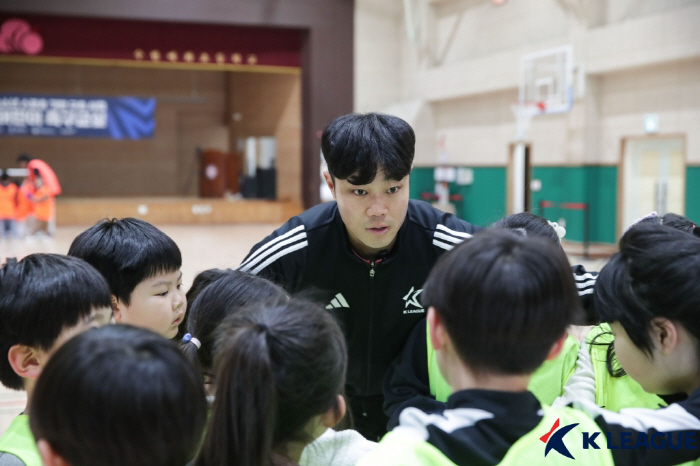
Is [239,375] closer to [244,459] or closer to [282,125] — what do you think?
[244,459]

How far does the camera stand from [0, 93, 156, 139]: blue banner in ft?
50.5

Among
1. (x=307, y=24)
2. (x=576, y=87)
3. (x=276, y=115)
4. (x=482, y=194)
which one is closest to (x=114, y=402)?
(x=576, y=87)

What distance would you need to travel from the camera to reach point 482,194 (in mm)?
14938

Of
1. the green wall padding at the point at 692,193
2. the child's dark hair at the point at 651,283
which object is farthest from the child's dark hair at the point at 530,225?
the green wall padding at the point at 692,193

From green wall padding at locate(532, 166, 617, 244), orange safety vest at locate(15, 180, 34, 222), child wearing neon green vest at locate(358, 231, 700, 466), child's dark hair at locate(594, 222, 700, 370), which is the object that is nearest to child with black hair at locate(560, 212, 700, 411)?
child's dark hair at locate(594, 222, 700, 370)

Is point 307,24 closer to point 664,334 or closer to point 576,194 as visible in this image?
point 576,194

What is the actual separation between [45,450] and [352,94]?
15.5 metres

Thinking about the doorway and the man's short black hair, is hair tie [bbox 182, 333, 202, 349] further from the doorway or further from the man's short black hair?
the doorway

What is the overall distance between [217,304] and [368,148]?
72cm

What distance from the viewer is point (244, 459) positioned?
1.23 meters

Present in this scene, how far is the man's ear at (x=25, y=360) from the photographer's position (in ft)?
5.44

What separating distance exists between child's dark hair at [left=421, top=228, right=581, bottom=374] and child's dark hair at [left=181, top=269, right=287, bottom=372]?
75cm

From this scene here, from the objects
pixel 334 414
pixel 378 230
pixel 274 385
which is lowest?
pixel 334 414

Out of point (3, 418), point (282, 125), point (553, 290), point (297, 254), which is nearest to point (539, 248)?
point (553, 290)
